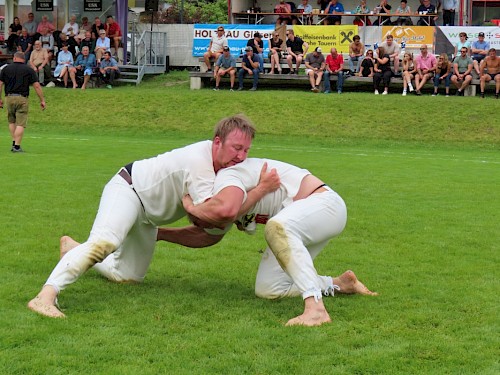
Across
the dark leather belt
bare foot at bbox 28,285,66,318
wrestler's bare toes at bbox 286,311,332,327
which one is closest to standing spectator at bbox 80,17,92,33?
the dark leather belt

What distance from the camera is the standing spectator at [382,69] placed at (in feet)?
98.2

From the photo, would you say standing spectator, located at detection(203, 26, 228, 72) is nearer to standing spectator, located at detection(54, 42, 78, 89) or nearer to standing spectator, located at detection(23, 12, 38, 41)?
standing spectator, located at detection(54, 42, 78, 89)

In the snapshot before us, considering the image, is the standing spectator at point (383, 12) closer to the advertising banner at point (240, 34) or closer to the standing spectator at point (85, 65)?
the advertising banner at point (240, 34)

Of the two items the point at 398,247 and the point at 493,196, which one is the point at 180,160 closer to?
the point at 398,247

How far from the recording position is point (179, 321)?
243 inches

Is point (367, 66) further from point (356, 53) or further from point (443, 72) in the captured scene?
point (443, 72)

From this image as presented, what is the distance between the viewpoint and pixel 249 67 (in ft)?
104

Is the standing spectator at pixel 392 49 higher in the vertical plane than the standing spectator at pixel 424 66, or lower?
higher

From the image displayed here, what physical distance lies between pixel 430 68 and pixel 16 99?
15.3 meters

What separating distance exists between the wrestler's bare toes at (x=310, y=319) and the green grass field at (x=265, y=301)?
9 cm

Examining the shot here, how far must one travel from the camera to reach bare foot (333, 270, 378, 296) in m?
7.08

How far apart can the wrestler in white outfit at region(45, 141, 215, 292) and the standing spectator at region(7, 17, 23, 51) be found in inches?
1211

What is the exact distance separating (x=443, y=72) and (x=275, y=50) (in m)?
6.20

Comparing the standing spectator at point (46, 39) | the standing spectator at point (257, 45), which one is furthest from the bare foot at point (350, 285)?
the standing spectator at point (46, 39)
